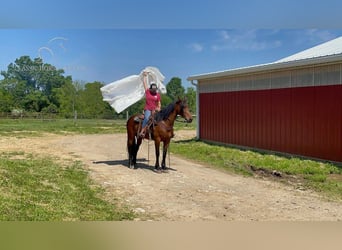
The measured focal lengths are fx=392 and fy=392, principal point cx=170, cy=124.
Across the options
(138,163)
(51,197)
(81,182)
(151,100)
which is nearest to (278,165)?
(138,163)

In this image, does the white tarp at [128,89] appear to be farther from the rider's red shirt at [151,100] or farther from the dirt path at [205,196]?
the dirt path at [205,196]

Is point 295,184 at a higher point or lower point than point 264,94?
lower

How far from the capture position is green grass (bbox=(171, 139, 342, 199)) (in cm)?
707

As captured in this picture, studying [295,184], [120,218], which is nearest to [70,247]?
[120,218]

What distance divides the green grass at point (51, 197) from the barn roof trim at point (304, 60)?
5.93 meters

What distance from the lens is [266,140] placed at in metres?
11.2

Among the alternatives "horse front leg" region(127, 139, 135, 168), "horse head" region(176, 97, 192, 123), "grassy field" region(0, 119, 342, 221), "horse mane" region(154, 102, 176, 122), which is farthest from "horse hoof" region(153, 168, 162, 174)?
"grassy field" region(0, 119, 342, 221)

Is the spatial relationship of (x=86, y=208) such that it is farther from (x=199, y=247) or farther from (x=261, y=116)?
(x=261, y=116)

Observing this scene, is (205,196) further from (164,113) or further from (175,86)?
(175,86)

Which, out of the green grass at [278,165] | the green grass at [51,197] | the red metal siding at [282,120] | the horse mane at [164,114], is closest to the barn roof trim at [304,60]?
the red metal siding at [282,120]

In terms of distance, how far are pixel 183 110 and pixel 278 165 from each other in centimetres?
264

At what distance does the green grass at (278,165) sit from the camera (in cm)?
707

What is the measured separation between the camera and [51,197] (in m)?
4.93

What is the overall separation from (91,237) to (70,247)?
9.7 inches
